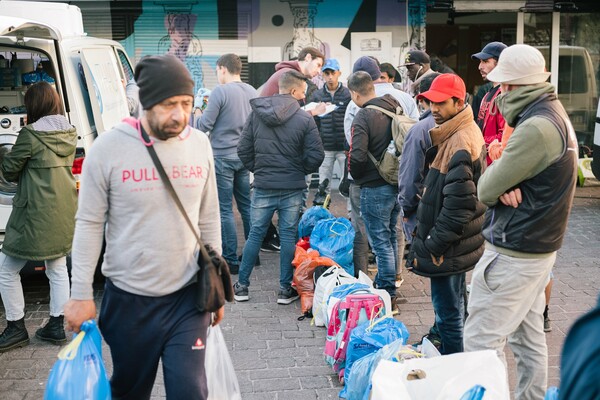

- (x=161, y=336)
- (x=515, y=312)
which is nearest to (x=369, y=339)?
(x=515, y=312)

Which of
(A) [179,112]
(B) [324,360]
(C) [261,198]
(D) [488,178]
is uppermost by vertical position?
(A) [179,112]

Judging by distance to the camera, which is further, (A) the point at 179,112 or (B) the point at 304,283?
(B) the point at 304,283

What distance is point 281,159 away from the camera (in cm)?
670

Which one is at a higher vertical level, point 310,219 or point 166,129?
point 166,129

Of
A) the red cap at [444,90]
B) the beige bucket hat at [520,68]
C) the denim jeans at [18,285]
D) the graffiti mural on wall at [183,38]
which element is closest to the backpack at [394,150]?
the red cap at [444,90]

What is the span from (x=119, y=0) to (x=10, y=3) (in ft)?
12.4

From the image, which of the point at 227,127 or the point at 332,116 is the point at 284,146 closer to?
the point at 227,127

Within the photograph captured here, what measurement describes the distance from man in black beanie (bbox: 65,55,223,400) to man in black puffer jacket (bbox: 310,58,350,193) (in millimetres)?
5931

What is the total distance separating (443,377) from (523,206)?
37.2 inches

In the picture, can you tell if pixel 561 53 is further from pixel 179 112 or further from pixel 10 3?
pixel 179 112

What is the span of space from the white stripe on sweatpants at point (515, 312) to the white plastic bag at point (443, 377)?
1.35 feet

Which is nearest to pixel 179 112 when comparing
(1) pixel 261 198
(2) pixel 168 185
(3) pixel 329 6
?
(2) pixel 168 185

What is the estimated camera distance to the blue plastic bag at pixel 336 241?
7039mm

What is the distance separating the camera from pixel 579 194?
11.5 metres
